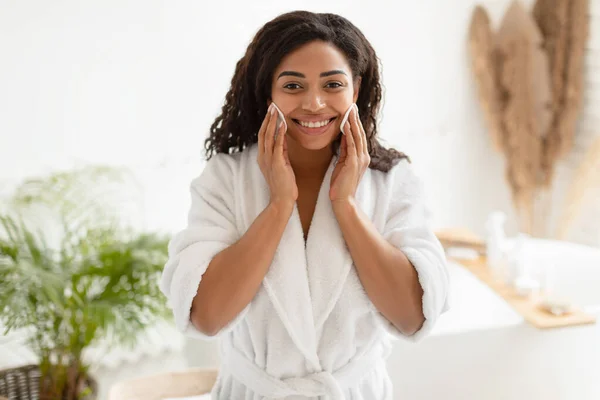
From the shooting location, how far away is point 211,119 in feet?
9.44

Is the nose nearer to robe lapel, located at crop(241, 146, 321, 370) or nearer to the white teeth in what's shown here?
the white teeth

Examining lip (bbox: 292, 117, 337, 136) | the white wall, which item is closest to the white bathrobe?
lip (bbox: 292, 117, 337, 136)

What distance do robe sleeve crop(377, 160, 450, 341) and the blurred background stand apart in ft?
3.47

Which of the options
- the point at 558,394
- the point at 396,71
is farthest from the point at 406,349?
the point at 396,71

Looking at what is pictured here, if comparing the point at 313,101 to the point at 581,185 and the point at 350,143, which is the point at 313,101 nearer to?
the point at 350,143

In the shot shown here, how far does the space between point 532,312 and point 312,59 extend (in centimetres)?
153

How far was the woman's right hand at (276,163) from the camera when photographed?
127 cm

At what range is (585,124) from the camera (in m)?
3.38

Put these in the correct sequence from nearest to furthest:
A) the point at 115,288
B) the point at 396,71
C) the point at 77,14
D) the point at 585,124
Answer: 1. the point at 115,288
2. the point at 77,14
3. the point at 396,71
4. the point at 585,124

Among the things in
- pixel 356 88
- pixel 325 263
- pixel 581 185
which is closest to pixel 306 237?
pixel 325 263

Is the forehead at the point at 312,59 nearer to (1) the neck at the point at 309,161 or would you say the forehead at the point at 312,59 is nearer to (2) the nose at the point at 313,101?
(2) the nose at the point at 313,101

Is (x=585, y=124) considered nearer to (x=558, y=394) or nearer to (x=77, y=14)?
(x=558, y=394)

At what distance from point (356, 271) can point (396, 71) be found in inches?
79.7

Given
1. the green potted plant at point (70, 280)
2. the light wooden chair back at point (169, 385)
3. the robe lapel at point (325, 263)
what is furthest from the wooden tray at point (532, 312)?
the robe lapel at point (325, 263)
